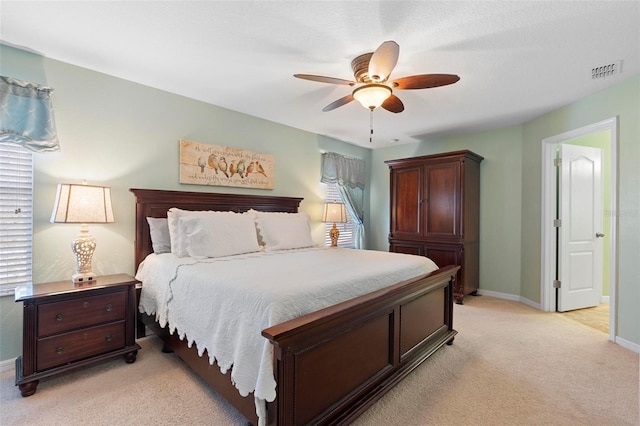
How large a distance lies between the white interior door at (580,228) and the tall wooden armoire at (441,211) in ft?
3.29

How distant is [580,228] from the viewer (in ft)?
12.3

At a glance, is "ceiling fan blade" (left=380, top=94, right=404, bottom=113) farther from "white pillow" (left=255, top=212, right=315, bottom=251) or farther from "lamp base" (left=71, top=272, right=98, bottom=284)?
"lamp base" (left=71, top=272, right=98, bottom=284)

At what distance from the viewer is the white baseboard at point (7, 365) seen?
2242 mm

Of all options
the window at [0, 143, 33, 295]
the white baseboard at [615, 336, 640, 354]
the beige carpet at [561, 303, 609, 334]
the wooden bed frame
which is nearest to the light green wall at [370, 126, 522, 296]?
the beige carpet at [561, 303, 609, 334]

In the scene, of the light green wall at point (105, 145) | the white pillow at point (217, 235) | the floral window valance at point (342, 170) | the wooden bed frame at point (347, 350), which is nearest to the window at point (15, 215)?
the light green wall at point (105, 145)

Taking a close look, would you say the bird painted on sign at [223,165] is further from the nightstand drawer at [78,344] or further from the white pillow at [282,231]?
the nightstand drawer at [78,344]

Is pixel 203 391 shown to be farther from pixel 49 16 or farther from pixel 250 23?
pixel 49 16

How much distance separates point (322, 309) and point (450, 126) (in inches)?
146

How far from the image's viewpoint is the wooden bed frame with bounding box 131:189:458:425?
54.4 inches

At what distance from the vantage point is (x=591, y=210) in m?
3.84

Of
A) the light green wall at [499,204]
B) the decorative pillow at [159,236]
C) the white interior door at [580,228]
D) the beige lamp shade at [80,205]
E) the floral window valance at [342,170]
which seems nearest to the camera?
the beige lamp shade at [80,205]

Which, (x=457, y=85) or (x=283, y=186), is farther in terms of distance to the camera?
(x=283, y=186)

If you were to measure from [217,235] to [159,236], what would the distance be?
2.01 feet

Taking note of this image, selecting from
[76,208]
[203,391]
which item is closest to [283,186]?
[76,208]
